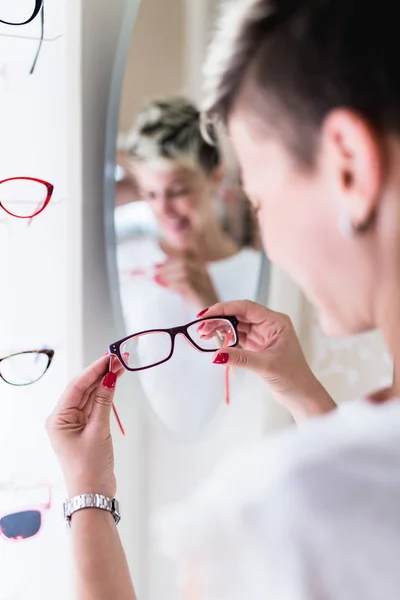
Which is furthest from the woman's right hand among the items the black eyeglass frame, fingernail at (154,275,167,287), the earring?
the earring

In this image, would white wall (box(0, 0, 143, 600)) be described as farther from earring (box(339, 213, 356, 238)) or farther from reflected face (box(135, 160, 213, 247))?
earring (box(339, 213, 356, 238))

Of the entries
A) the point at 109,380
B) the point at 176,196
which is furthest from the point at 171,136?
the point at 109,380

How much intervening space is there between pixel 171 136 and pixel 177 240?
116 mm

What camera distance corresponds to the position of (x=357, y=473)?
15.7 inches

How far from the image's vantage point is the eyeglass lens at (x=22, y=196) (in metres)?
0.57

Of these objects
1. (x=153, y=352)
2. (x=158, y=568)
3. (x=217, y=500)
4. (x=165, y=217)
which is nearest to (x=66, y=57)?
(x=165, y=217)

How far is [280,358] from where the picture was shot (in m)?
0.65

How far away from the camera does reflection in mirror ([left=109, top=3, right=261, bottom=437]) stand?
0.67 m

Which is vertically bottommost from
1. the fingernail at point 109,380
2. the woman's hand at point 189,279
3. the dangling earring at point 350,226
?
the fingernail at point 109,380

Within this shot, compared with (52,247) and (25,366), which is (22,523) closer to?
(25,366)

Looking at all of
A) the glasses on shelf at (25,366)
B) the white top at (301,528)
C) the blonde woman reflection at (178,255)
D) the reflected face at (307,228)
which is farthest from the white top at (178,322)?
the white top at (301,528)

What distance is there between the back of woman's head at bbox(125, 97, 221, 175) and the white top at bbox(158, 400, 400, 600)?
0.39 metres

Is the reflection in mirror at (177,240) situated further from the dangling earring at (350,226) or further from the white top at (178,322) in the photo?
the dangling earring at (350,226)

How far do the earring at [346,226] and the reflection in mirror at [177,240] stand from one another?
0.27 meters
